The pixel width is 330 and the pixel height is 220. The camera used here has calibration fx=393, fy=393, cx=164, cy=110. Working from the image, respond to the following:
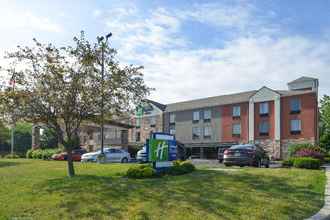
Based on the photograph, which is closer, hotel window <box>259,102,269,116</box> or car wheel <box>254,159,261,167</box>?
car wheel <box>254,159,261,167</box>

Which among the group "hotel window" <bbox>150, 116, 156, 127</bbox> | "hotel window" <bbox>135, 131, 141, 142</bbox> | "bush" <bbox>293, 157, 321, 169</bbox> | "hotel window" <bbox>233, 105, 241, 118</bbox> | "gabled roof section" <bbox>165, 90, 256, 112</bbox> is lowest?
"bush" <bbox>293, 157, 321, 169</bbox>

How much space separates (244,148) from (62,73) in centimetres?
1139

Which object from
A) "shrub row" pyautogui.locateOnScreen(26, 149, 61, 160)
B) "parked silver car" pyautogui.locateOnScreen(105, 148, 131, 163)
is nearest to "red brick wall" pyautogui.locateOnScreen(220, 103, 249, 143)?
"parked silver car" pyautogui.locateOnScreen(105, 148, 131, 163)

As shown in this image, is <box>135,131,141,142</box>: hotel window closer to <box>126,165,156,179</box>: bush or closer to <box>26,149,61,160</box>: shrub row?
<box>26,149,61,160</box>: shrub row

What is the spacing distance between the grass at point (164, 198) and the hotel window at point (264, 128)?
34561mm

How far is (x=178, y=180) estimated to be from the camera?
13.1 meters

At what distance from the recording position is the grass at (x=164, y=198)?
28.2 ft

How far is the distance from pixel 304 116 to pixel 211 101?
14299 millimetres

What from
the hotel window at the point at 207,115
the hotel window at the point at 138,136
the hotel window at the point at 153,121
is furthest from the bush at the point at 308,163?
the hotel window at the point at 138,136

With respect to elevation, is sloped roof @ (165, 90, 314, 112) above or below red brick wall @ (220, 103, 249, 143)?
above

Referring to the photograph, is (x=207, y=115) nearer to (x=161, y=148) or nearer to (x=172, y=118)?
(x=172, y=118)

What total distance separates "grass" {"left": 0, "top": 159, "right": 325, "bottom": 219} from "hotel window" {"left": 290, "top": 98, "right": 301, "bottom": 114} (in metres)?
33.1

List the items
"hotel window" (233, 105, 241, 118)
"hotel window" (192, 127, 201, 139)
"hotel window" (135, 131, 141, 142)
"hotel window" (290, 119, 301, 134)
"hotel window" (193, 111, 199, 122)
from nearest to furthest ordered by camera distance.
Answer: "hotel window" (290, 119, 301, 134)
"hotel window" (233, 105, 241, 118)
"hotel window" (192, 127, 201, 139)
"hotel window" (193, 111, 199, 122)
"hotel window" (135, 131, 141, 142)

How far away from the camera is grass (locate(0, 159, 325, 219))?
8.61m
